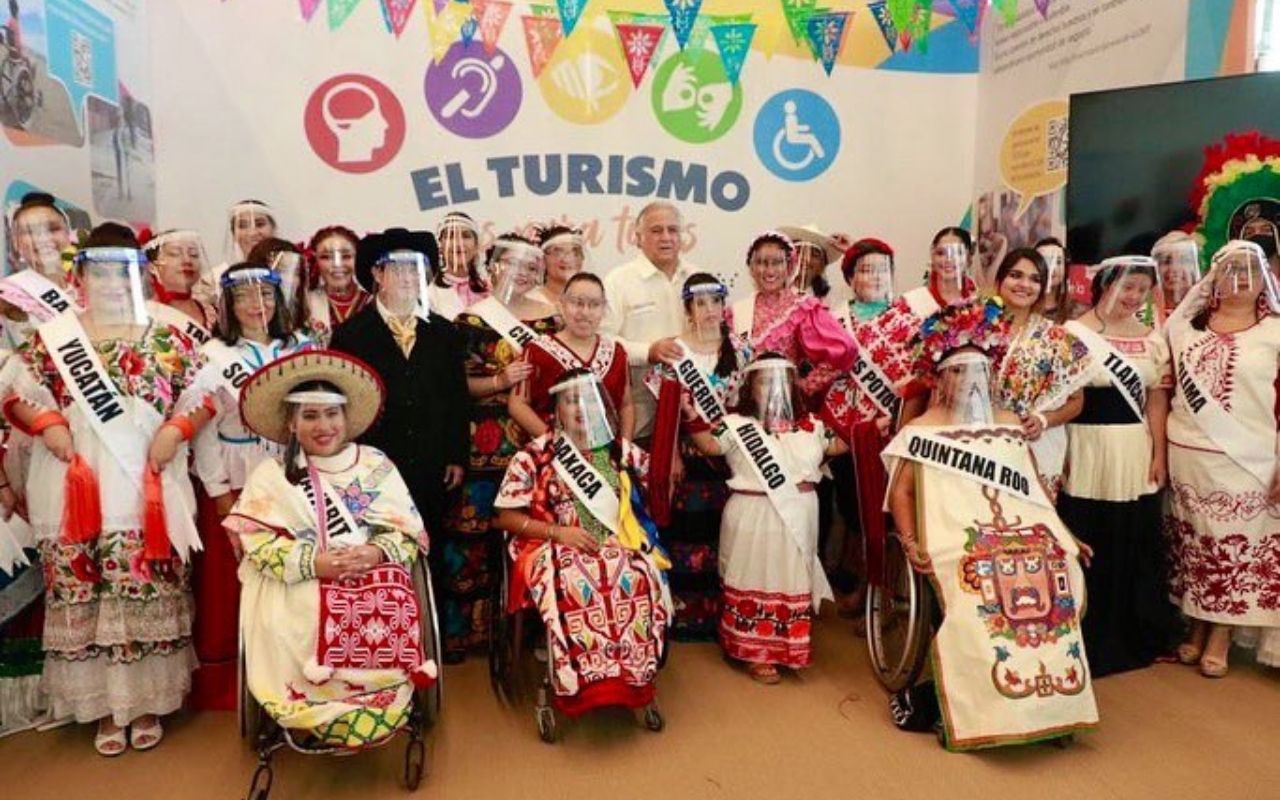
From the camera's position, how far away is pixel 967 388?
2742 millimetres

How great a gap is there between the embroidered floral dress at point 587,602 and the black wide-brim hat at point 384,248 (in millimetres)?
953

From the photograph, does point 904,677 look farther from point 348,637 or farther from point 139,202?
point 139,202

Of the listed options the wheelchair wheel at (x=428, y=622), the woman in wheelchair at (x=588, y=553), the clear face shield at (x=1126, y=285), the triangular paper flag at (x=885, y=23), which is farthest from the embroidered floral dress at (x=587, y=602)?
the triangular paper flag at (x=885, y=23)

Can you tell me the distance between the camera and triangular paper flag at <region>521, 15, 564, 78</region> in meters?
4.86

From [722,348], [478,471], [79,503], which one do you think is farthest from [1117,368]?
[79,503]

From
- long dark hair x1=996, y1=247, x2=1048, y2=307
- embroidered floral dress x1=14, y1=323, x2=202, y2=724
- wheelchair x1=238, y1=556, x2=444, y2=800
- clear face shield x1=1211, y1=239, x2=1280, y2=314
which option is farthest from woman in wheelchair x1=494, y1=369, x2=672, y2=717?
clear face shield x1=1211, y1=239, x2=1280, y2=314

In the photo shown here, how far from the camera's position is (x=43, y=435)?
95.7 inches

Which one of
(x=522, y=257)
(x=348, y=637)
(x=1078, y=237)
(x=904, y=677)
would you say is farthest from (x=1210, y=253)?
(x=348, y=637)

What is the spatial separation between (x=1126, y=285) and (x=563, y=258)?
6.91ft

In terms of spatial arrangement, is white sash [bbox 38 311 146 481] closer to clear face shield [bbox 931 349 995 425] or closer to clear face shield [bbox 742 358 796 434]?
clear face shield [bbox 742 358 796 434]

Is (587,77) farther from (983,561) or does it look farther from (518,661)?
(983,561)

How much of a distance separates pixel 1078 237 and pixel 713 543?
2.48 meters

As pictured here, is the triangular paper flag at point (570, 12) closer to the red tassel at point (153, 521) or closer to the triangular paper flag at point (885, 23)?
the triangular paper flag at point (885, 23)

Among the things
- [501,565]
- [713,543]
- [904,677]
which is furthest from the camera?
[713,543]
